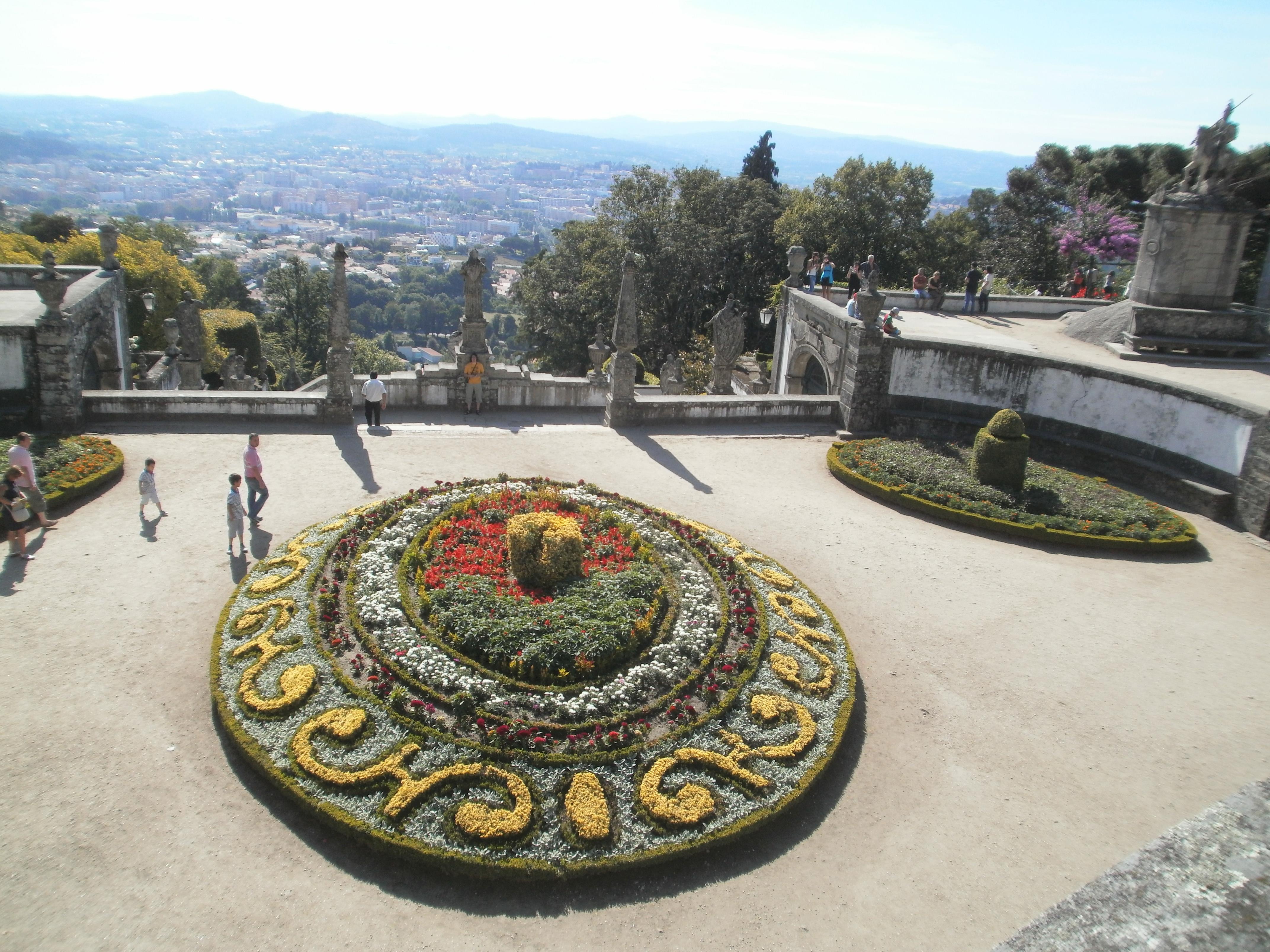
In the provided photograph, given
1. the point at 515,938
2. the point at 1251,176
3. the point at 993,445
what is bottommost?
the point at 515,938

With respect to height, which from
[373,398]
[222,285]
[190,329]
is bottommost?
[222,285]

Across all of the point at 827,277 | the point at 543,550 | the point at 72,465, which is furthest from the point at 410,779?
the point at 827,277

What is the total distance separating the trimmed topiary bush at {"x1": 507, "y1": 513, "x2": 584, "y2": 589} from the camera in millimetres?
11375

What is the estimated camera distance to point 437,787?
27.1 feet

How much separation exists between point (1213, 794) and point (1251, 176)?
41.6 metres

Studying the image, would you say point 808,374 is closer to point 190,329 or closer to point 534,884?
point 190,329

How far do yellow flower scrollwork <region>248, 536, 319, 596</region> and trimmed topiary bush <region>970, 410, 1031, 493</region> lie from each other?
12511 mm

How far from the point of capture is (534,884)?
771cm

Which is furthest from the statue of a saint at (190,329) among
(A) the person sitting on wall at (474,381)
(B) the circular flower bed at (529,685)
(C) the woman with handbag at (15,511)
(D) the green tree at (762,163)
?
(D) the green tree at (762,163)

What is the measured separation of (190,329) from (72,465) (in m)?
11.6

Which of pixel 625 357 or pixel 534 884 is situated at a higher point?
pixel 625 357

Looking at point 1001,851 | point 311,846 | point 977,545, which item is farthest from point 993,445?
point 311,846

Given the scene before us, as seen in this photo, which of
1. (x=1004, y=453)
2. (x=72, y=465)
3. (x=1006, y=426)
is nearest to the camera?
(x=72, y=465)

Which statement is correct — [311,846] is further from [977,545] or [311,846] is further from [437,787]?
[977,545]
